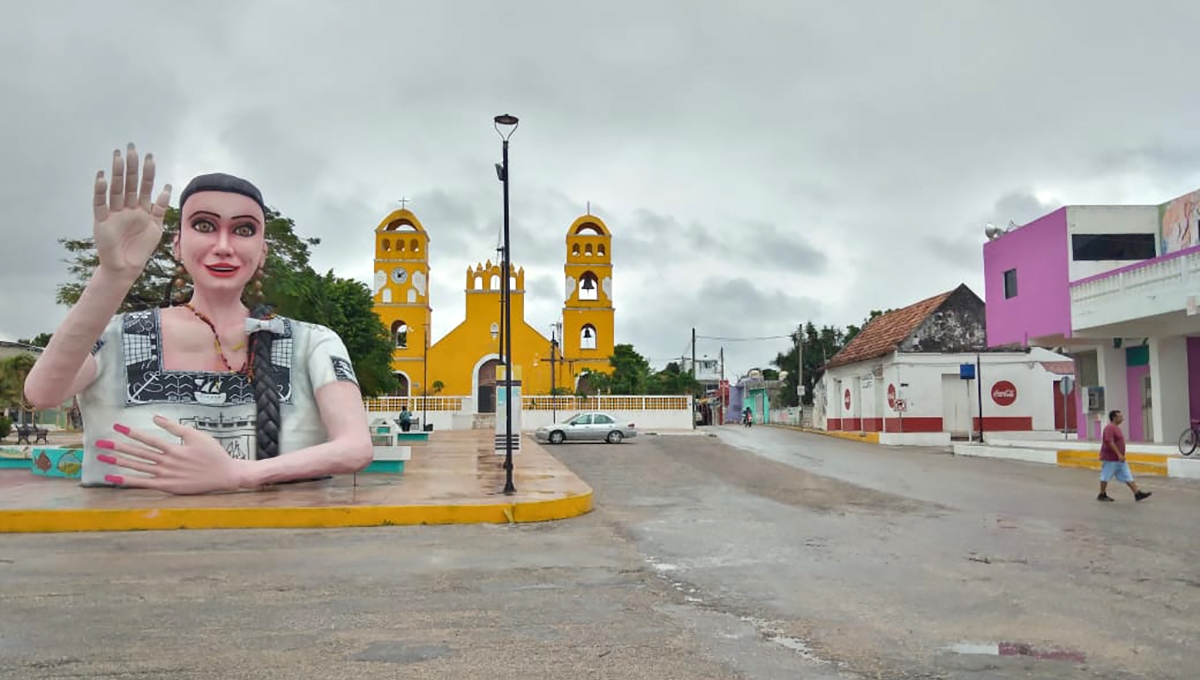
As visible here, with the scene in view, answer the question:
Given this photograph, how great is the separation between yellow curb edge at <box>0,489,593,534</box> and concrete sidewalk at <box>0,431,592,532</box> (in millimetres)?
11

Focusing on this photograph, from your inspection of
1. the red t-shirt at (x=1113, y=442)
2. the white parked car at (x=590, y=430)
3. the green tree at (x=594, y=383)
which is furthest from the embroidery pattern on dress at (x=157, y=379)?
the green tree at (x=594, y=383)

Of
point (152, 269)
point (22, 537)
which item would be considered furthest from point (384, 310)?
point (22, 537)

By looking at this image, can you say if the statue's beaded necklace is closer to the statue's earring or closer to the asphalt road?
the asphalt road

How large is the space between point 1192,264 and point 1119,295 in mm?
2504

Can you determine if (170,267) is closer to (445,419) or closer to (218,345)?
(218,345)

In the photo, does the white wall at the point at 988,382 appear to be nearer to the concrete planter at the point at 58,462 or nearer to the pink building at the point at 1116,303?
the pink building at the point at 1116,303

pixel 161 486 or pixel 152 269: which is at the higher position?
pixel 152 269

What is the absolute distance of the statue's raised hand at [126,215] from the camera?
7.93m

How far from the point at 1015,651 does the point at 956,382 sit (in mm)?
32447

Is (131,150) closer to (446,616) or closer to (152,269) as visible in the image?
(446,616)

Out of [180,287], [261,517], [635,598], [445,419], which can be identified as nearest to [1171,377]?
[635,598]

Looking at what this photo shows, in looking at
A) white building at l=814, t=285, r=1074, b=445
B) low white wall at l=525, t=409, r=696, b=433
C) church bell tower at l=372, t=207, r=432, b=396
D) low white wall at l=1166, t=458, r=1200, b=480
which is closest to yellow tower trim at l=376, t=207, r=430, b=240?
church bell tower at l=372, t=207, r=432, b=396

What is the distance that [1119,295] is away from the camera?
2100 cm

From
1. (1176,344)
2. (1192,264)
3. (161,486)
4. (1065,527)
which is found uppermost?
(1192,264)
